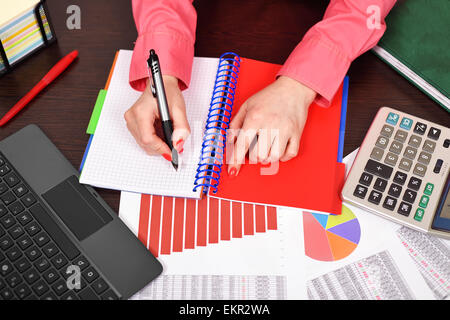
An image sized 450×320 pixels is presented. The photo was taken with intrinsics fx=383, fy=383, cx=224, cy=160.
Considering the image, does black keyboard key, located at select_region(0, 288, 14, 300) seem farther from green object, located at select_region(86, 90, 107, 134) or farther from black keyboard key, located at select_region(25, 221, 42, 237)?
green object, located at select_region(86, 90, 107, 134)

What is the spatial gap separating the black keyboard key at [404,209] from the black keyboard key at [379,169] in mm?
54

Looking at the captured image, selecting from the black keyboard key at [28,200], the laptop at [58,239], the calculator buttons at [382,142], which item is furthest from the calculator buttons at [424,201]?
the black keyboard key at [28,200]

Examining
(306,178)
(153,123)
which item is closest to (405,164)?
(306,178)

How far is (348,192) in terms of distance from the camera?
2.17 ft

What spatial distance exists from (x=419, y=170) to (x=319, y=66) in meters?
0.27

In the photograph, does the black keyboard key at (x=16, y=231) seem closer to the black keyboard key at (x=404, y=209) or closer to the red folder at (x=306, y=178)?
the red folder at (x=306, y=178)

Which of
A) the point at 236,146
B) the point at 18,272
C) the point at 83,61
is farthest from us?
the point at 83,61

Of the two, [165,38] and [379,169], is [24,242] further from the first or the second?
[379,169]

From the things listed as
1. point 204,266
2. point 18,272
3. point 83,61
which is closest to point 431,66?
point 204,266

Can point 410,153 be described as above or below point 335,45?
below

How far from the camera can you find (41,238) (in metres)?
0.62

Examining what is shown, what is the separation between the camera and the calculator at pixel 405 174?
643mm

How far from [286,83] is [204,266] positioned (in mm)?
373
